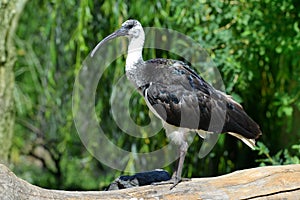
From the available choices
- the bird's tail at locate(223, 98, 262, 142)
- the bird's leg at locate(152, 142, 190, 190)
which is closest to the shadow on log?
the bird's leg at locate(152, 142, 190, 190)

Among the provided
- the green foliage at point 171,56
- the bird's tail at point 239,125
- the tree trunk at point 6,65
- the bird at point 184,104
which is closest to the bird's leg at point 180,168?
the bird at point 184,104

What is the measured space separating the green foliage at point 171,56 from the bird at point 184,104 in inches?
22.7

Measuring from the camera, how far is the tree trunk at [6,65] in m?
3.45

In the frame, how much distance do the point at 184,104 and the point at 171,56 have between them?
119 cm

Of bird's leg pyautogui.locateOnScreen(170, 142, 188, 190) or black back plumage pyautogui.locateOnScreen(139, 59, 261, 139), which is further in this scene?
black back plumage pyautogui.locateOnScreen(139, 59, 261, 139)

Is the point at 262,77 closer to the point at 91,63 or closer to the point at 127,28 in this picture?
the point at 91,63

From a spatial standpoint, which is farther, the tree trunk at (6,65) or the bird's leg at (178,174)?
the tree trunk at (6,65)

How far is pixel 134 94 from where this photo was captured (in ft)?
12.3

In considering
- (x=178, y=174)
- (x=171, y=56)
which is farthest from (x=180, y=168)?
(x=171, y=56)

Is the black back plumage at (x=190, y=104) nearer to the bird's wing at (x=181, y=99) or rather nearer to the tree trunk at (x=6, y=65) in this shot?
the bird's wing at (x=181, y=99)

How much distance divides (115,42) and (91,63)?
192 millimetres

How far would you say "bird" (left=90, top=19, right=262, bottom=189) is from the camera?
2602 mm

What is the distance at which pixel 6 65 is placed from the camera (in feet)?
11.4

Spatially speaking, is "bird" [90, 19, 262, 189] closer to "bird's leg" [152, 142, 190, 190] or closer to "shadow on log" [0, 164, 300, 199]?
"bird's leg" [152, 142, 190, 190]
